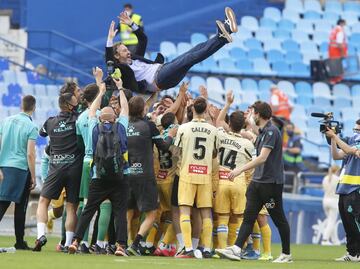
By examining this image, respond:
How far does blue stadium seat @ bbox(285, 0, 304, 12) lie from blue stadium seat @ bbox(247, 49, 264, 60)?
9.12 feet

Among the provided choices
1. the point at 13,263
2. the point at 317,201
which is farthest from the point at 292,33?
the point at 13,263

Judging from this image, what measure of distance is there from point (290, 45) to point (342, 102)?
2334mm

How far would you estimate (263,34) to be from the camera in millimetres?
33500

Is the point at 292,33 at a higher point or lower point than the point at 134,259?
higher

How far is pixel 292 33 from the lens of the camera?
34.2 metres

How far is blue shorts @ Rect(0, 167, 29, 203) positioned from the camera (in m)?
16.0

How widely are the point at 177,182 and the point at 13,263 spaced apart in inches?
138

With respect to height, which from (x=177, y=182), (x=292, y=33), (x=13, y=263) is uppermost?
(x=292, y=33)

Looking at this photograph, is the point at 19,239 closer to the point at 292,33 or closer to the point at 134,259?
the point at 134,259

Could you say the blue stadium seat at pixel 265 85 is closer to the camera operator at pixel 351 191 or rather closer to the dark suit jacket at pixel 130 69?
the dark suit jacket at pixel 130 69

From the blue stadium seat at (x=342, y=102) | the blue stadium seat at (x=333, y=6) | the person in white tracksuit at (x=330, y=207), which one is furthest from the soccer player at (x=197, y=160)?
the blue stadium seat at (x=333, y=6)

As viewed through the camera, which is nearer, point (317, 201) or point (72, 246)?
point (72, 246)

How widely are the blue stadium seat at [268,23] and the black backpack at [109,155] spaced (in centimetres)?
1931

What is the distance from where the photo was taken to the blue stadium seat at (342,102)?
32.5 metres
